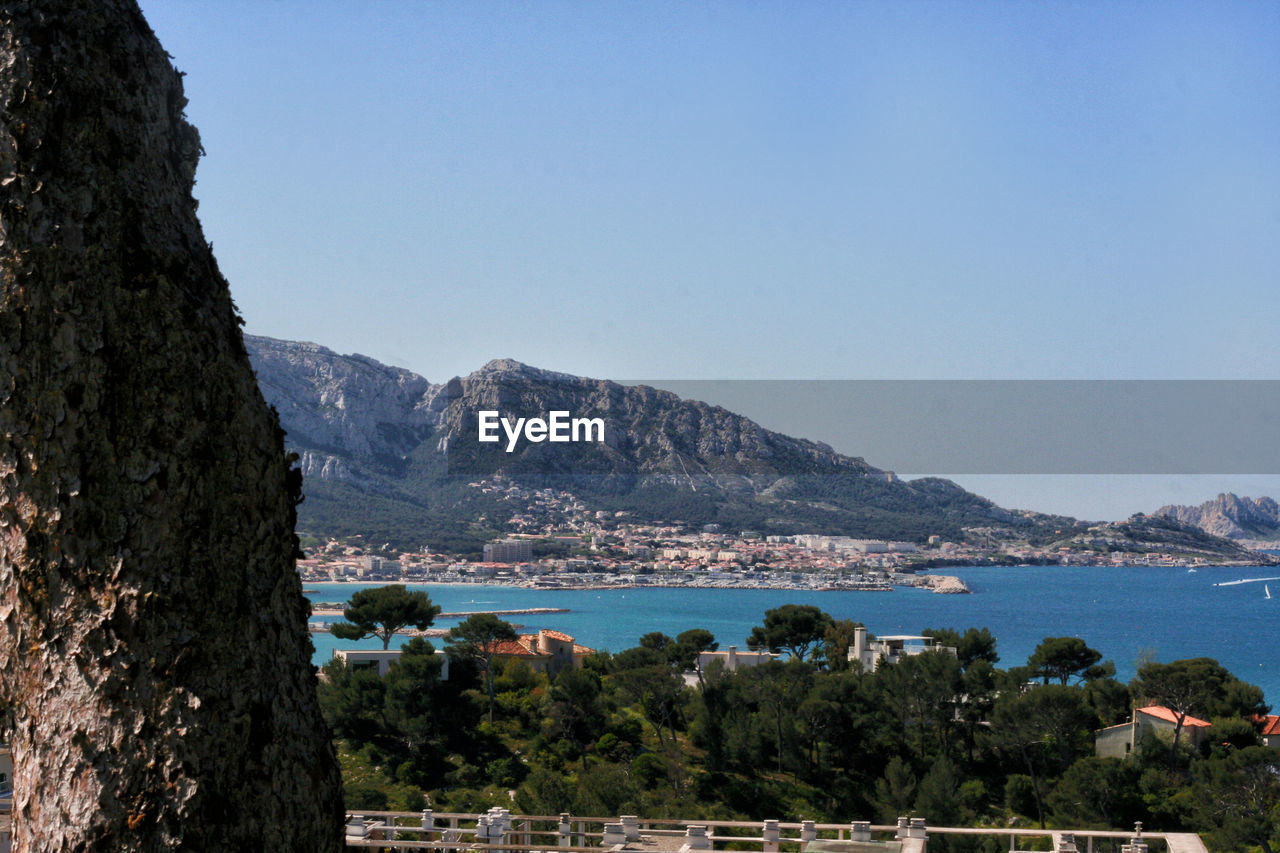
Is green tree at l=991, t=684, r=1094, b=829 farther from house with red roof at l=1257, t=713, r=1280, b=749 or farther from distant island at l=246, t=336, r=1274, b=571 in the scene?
distant island at l=246, t=336, r=1274, b=571

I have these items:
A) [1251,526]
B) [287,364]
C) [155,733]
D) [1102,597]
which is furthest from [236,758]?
[1251,526]

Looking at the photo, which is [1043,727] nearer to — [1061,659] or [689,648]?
[1061,659]

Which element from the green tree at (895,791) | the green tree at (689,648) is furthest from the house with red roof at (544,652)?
→ the green tree at (895,791)

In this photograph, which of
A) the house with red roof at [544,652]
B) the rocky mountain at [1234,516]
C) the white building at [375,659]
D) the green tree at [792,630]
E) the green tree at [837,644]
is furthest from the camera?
the rocky mountain at [1234,516]

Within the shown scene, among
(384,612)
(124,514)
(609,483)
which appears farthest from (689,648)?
(609,483)

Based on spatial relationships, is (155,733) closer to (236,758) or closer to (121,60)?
(236,758)

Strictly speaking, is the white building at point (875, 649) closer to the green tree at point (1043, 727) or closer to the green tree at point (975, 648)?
the green tree at point (975, 648)
